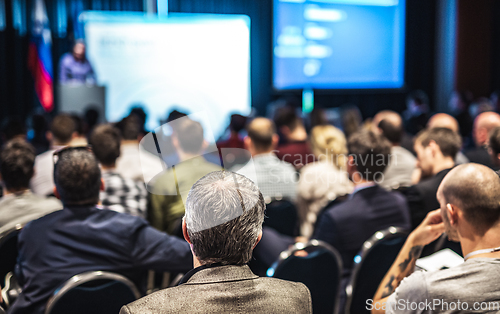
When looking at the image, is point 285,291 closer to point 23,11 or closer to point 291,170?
point 291,170

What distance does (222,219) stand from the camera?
3.42 feet

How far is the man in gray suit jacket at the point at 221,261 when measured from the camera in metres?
1.02

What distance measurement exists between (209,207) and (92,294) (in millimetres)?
788

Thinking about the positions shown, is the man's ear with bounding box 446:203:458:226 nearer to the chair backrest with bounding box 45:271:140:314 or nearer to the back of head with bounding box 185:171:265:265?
the back of head with bounding box 185:171:265:265

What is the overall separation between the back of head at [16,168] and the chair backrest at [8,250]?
482 millimetres

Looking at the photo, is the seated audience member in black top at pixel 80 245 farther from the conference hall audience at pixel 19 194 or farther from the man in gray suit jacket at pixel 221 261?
the man in gray suit jacket at pixel 221 261

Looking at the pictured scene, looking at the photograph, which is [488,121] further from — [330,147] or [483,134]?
[330,147]

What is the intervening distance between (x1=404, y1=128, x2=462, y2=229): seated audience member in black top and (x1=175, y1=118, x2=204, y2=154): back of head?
1.29 metres

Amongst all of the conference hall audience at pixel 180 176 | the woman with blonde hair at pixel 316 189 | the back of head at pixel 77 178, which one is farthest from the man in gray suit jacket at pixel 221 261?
the woman with blonde hair at pixel 316 189

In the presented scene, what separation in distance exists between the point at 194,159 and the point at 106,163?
0.57m

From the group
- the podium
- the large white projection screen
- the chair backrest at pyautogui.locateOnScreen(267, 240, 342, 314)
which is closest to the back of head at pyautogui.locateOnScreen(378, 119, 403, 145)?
the chair backrest at pyautogui.locateOnScreen(267, 240, 342, 314)

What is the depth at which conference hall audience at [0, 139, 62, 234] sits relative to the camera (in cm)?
215

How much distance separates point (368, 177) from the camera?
248 cm

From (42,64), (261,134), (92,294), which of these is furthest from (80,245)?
(42,64)
